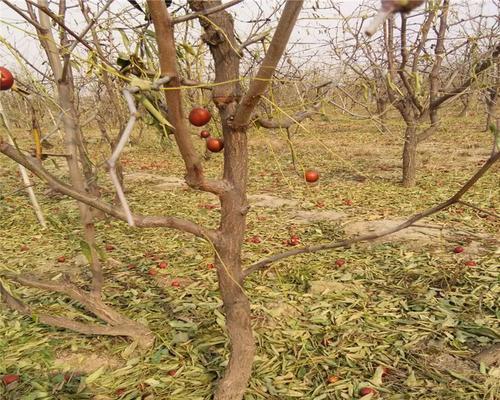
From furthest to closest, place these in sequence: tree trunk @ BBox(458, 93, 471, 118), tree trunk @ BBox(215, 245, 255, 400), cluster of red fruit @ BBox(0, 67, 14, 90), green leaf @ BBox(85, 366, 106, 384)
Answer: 1. tree trunk @ BBox(458, 93, 471, 118)
2. green leaf @ BBox(85, 366, 106, 384)
3. tree trunk @ BBox(215, 245, 255, 400)
4. cluster of red fruit @ BBox(0, 67, 14, 90)

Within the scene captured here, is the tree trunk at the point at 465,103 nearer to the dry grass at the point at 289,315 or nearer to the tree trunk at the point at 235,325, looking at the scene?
the dry grass at the point at 289,315

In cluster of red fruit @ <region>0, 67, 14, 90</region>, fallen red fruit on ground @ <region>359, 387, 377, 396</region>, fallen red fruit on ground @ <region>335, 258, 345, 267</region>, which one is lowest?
fallen red fruit on ground @ <region>359, 387, 377, 396</region>

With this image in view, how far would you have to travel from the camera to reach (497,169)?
305 inches

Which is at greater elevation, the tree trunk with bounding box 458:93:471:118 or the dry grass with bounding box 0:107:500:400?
the tree trunk with bounding box 458:93:471:118

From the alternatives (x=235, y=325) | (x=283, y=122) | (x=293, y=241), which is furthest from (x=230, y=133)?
(x=293, y=241)

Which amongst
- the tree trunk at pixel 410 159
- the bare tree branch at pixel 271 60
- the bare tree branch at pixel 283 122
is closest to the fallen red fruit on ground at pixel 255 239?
the bare tree branch at pixel 283 122

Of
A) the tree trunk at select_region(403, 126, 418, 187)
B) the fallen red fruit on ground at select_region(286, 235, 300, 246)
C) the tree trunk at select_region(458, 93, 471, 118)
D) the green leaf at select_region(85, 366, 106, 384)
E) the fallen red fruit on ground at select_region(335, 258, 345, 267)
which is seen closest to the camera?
the green leaf at select_region(85, 366, 106, 384)

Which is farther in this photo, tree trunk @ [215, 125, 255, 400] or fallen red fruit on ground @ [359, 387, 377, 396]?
fallen red fruit on ground @ [359, 387, 377, 396]

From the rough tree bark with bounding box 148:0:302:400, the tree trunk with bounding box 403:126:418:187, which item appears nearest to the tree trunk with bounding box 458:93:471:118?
the tree trunk with bounding box 403:126:418:187

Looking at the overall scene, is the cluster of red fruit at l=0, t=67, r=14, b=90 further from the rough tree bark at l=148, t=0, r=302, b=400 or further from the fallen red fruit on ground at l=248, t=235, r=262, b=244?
the fallen red fruit on ground at l=248, t=235, r=262, b=244

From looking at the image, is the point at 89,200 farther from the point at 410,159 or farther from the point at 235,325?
the point at 410,159

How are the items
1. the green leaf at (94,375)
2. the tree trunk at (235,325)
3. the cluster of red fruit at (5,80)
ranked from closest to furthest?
1. the cluster of red fruit at (5,80)
2. the tree trunk at (235,325)
3. the green leaf at (94,375)

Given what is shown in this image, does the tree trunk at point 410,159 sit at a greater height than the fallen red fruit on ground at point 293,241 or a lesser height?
greater

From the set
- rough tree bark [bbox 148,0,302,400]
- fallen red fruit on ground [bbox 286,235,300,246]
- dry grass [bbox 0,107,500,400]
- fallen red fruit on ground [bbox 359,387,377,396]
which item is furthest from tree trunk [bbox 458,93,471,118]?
rough tree bark [bbox 148,0,302,400]
